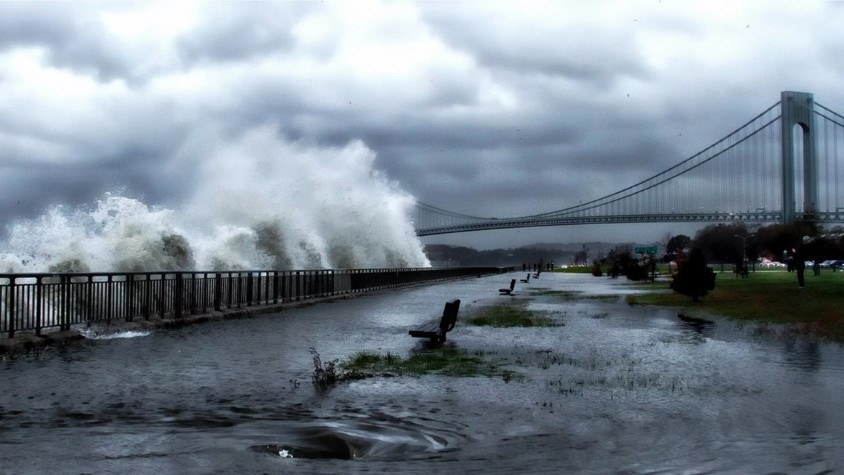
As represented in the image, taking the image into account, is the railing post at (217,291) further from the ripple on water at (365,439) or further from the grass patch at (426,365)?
the ripple on water at (365,439)

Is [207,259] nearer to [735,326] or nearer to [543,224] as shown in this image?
[735,326]

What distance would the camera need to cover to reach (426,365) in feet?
38.6

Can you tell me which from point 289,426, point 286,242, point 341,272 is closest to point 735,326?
point 289,426

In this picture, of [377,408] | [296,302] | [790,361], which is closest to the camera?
[377,408]

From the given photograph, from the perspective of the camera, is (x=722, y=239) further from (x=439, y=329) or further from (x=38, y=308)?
(x=38, y=308)

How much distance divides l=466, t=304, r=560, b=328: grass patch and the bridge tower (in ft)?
167

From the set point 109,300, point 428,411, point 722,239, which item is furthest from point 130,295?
point 722,239

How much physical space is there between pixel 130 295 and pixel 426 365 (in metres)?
8.63

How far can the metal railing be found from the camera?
46.2ft

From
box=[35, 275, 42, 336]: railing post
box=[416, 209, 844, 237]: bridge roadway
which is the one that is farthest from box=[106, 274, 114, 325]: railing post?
box=[416, 209, 844, 237]: bridge roadway

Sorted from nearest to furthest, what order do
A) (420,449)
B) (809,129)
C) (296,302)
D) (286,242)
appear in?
(420,449), (296,302), (286,242), (809,129)

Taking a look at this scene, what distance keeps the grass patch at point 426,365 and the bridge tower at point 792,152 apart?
Result: 2460 inches

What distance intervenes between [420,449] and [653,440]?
191 cm

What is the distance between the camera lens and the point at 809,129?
80.2 meters
